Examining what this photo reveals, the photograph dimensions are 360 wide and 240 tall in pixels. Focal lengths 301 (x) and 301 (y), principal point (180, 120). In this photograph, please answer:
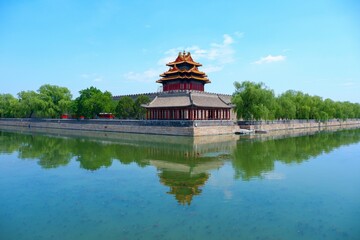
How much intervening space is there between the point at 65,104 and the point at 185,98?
2937 centimetres

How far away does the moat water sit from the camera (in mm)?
9016

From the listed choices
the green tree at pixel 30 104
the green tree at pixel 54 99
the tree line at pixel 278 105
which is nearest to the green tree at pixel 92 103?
the green tree at pixel 54 99

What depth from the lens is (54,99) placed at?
202ft

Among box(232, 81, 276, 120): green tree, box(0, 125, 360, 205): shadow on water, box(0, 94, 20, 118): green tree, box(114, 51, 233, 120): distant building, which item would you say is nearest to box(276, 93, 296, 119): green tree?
box(232, 81, 276, 120): green tree

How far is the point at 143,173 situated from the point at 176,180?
268 centimetres

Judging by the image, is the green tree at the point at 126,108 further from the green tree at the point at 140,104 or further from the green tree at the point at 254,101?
the green tree at the point at 254,101

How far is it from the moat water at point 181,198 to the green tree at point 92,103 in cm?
2787

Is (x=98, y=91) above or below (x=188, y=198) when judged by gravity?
above

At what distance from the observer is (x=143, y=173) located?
17.0m

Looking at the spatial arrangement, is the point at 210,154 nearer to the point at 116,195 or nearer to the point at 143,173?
the point at 143,173

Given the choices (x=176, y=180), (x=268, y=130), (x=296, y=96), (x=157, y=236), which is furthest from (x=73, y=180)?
→ (x=296, y=96)

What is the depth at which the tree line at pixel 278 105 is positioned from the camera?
144ft

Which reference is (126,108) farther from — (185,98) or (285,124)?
(285,124)

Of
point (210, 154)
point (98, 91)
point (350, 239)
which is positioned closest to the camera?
point (350, 239)
